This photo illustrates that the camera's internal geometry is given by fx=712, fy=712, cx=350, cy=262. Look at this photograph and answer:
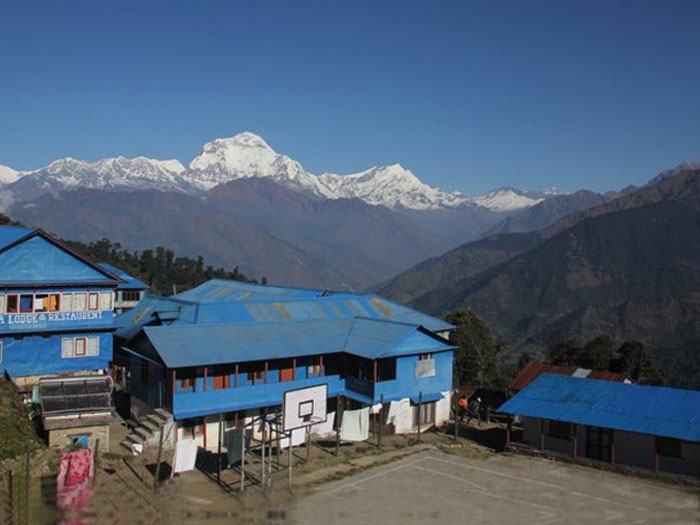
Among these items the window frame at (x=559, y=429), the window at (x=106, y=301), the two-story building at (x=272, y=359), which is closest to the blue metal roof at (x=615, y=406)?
the window frame at (x=559, y=429)

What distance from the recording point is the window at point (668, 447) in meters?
25.0

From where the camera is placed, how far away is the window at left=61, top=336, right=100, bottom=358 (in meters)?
32.7

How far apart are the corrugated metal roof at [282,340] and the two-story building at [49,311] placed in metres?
6.08

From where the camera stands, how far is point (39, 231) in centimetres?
3188

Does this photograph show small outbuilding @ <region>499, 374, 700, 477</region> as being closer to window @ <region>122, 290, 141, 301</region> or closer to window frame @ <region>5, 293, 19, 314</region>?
window frame @ <region>5, 293, 19, 314</region>

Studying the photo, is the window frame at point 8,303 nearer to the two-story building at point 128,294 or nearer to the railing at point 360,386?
the railing at point 360,386

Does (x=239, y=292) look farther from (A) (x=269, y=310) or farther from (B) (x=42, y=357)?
(B) (x=42, y=357)

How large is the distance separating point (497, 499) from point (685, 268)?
184 metres

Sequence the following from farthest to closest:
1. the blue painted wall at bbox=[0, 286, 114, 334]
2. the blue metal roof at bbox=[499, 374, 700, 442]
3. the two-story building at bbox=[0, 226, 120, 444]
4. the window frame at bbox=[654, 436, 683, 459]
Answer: the two-story building at bbox=[0, 226, 120, 444]
the blue painted wall at bbox=[0, 286, 114, 334]
the blue metal roof at bbox=[499, 374, 700, 442]
the window frame at bbox=[654, 436, 683, 459]

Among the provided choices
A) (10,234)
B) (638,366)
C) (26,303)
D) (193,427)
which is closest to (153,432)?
(193,427)

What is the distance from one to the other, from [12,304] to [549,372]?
3203cm

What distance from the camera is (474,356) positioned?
190ft

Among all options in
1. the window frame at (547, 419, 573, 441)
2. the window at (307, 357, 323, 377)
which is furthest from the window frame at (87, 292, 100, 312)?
the window frame at (547, 419, 573, 441)

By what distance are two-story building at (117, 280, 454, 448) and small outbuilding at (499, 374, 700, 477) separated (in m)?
5.38
